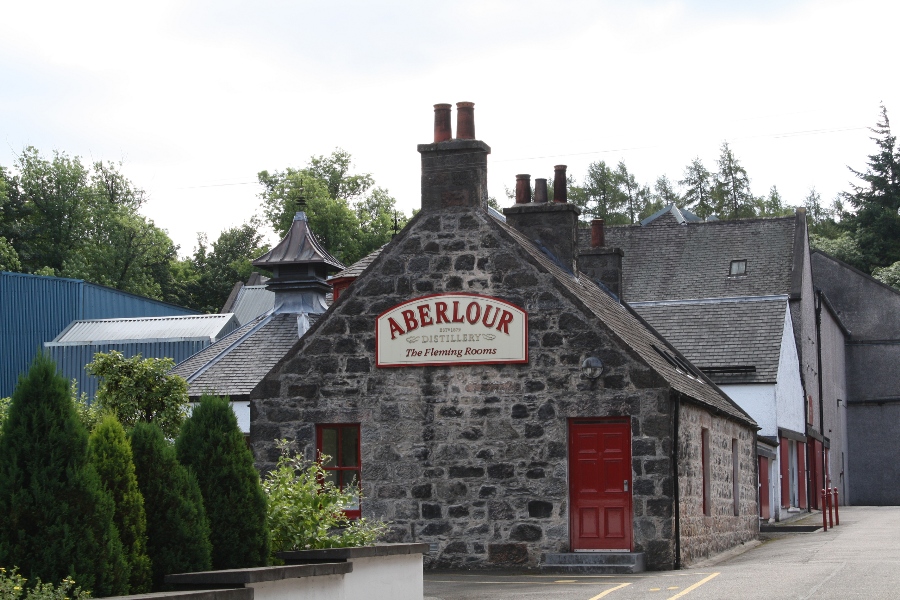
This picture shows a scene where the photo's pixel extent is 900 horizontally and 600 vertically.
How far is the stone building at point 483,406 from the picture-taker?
19562 millimetres

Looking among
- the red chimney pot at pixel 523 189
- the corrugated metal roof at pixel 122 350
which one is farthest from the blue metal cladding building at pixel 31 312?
the red chimney pot at pixel 523 189

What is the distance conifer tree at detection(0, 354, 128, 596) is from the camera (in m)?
8.30

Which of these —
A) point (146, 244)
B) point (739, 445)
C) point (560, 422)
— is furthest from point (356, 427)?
point (146, 244)

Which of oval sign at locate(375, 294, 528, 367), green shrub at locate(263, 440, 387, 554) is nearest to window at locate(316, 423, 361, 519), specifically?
oval sign at locate(375, 294, 528, 367)

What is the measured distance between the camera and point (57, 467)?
8.44m

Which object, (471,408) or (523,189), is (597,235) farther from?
(471,408)

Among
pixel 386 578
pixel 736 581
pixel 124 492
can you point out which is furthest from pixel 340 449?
pixel 124 492

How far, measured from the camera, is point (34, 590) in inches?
318

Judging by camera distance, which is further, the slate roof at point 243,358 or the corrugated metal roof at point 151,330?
the corrugated metal roof at point 151,330

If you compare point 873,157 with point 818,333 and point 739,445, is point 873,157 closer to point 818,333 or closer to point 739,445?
point 818,333

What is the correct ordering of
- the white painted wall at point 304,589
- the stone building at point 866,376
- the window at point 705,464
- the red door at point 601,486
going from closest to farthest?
the white painted wall at point 304,589, the red door at point 601,486, the window at point 705,464, the stone building at point 866,376

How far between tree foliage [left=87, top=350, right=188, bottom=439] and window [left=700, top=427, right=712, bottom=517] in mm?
8923

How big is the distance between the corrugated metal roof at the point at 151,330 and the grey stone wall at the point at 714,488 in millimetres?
21477

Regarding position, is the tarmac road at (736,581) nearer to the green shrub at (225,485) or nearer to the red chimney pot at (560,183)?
the green shrub at (225,485)
